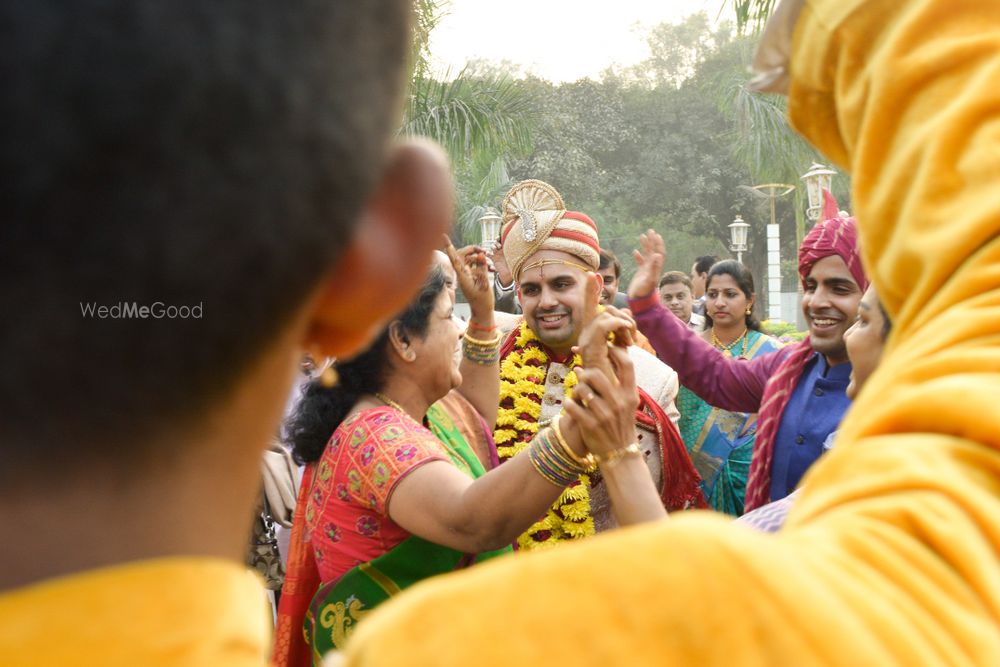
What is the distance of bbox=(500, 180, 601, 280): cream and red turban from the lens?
16.8ft

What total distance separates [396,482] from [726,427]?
3614mm

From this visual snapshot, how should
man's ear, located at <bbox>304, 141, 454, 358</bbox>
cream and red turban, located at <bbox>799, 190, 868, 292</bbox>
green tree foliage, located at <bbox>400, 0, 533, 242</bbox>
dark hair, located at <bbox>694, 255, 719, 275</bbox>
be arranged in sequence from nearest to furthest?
man's ear, located at <bbox>304, 141, 454, 358</bbox> < cream and red turban, located at <bbox>799, 190, 868, 292</bbox> < dark hair, located at <bbox>694, 255, 719, 275</bbox> < green tree foliage, located at <bbox>400, 0, 533, 242</bbox>

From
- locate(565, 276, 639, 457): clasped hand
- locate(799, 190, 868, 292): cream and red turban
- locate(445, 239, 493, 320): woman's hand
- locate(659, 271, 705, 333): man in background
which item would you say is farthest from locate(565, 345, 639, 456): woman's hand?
locate(659, 271, 705, 333): man in background

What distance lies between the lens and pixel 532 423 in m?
4.68

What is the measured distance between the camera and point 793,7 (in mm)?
1075

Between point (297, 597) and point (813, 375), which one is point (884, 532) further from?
point (813, 375)

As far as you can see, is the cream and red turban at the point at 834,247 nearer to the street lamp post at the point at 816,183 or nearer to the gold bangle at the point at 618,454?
the gold bangle at the point at 618,454

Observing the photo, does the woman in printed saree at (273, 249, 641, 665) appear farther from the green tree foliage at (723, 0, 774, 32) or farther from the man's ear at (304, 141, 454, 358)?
the green tree foliage at (723, 0, 774, 32)

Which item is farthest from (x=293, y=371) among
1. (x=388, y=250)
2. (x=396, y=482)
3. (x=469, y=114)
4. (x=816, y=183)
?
(x=469, y=114)

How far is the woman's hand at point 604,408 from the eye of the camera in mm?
2723

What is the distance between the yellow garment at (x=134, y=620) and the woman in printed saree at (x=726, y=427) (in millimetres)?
5256

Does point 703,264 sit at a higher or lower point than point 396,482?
higher

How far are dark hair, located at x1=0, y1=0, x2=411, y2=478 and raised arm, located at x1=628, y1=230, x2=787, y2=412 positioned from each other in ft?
15.4

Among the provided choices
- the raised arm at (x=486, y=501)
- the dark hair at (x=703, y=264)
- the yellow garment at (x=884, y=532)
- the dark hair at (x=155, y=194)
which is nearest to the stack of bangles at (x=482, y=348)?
the raised arm at (x=486, y=501)
